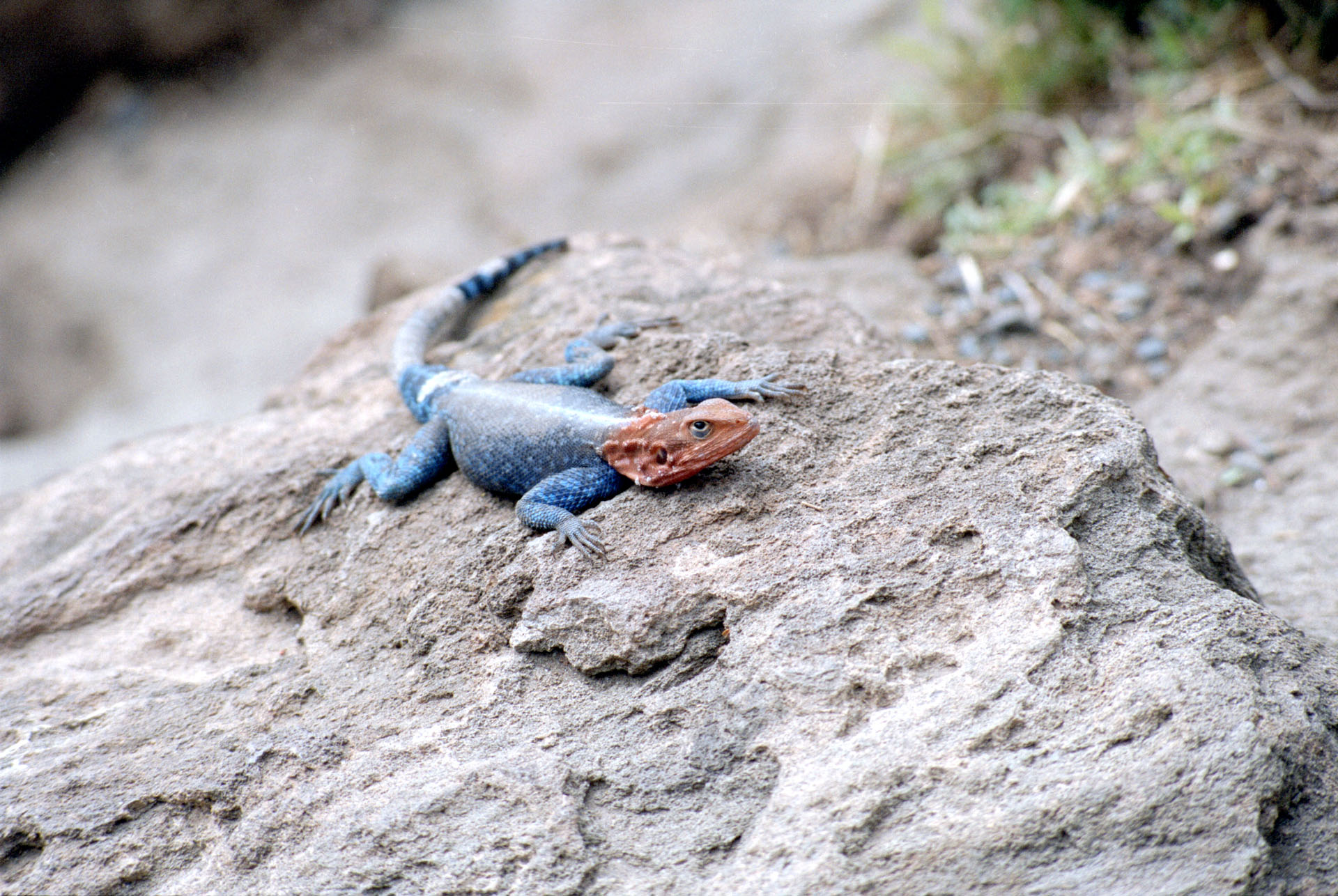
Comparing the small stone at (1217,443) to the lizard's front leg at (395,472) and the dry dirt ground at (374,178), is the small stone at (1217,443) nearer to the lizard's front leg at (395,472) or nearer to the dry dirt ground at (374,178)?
the dry dirt ground at (374,178)

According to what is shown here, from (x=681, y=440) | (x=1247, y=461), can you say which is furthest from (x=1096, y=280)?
(x=681, y=440)

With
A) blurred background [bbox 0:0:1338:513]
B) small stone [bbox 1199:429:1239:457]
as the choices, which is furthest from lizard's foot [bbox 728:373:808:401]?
small stone [bbox 1199:429:1239:457]

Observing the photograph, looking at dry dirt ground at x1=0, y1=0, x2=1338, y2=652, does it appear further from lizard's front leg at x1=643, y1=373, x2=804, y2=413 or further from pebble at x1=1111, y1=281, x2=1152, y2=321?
lizard's front leg at x1=643, y1=373, x2=804, y2=413

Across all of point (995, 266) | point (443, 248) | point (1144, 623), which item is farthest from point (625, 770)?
point (443, 248)

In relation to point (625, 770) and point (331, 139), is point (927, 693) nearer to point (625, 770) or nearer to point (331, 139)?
point (625, 770)

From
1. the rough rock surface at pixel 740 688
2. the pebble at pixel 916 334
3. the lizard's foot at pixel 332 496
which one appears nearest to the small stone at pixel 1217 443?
the pebble at pixel 916 334

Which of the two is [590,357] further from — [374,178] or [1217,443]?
[374,178]
